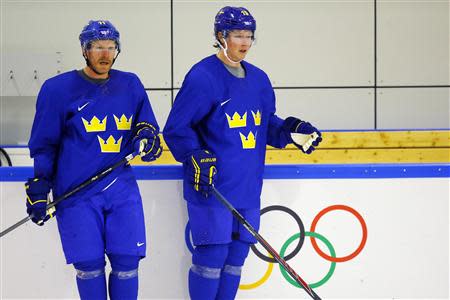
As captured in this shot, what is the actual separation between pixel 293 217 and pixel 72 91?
1118 millimetres

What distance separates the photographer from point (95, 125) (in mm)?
2396

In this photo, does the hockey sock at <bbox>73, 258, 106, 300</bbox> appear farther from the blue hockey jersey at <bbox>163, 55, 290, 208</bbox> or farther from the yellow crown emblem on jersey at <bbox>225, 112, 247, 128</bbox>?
the yellow crown emblem on jersey at <bbox>225, 112, 247, 128</bbox>

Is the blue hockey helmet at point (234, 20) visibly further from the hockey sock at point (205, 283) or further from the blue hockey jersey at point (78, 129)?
the hockey sock at point (205, 283)

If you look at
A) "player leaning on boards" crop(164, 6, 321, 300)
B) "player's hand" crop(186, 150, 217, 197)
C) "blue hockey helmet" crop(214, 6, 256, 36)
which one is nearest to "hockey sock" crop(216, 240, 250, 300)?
"player leaning on boards" crop(164, 6, 321, 300)

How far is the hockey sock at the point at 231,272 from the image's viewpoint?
259cm

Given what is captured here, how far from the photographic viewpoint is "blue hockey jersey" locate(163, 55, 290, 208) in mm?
2469

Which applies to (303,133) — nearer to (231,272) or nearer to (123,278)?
(231,272)

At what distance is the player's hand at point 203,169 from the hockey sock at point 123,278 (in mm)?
360

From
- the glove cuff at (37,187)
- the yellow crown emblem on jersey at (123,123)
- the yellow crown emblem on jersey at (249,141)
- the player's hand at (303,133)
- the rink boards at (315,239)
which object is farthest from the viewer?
the rink boards at (315,239)

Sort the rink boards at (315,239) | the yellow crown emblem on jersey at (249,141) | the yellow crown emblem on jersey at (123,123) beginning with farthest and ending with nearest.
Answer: the rink boards at (315,239)
the yellow crown emblem on jersey at (249,141)
the yellow crown emblem on jersey at (123,123)

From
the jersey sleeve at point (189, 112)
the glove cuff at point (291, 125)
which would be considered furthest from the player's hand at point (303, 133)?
the jersey sleeve at point (189, 112)

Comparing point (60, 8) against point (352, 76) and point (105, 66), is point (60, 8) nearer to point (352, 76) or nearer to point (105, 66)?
point (352, 76)

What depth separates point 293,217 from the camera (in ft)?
9.61

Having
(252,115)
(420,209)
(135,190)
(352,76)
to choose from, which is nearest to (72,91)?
(135,190)
